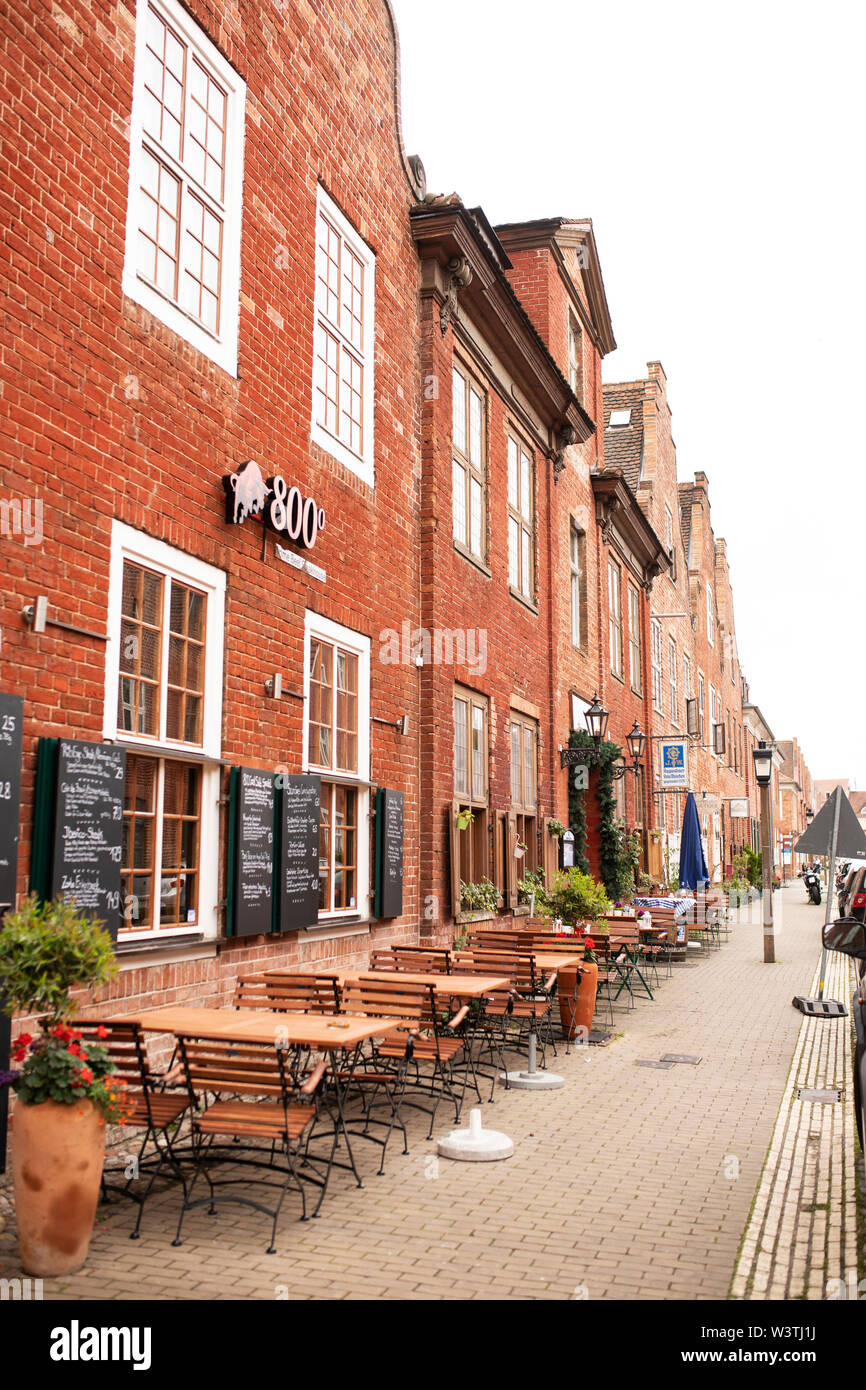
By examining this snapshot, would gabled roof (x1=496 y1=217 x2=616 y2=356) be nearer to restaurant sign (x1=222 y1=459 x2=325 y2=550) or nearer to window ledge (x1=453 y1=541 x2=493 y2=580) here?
window ledge (x1=453 y1=541 x2=493 y2=580)

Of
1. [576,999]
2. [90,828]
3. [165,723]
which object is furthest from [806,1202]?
[576,999]

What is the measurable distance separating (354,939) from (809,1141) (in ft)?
15.3

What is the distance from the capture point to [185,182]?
27.0ft

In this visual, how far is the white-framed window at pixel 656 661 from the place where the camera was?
28609 millimetres

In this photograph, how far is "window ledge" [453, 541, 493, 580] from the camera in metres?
13.7

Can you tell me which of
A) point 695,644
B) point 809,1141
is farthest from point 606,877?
point 695,644

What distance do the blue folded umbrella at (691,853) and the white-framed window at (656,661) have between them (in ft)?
16.2

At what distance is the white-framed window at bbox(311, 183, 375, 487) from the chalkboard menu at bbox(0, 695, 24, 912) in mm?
5069

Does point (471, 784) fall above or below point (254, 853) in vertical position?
above

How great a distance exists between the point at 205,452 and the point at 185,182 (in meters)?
2.00

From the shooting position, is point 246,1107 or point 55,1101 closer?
point 55,1101

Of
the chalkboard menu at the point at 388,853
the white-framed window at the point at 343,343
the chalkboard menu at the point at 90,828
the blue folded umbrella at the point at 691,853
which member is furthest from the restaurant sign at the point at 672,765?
the chalkboard menu at the point at 90,828

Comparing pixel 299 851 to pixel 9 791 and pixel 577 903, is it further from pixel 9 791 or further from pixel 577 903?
pixel 577 903

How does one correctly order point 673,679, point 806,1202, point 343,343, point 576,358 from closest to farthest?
1. point 806,1202
2. point 343,343
3. point 576,358
4. point 673,679
